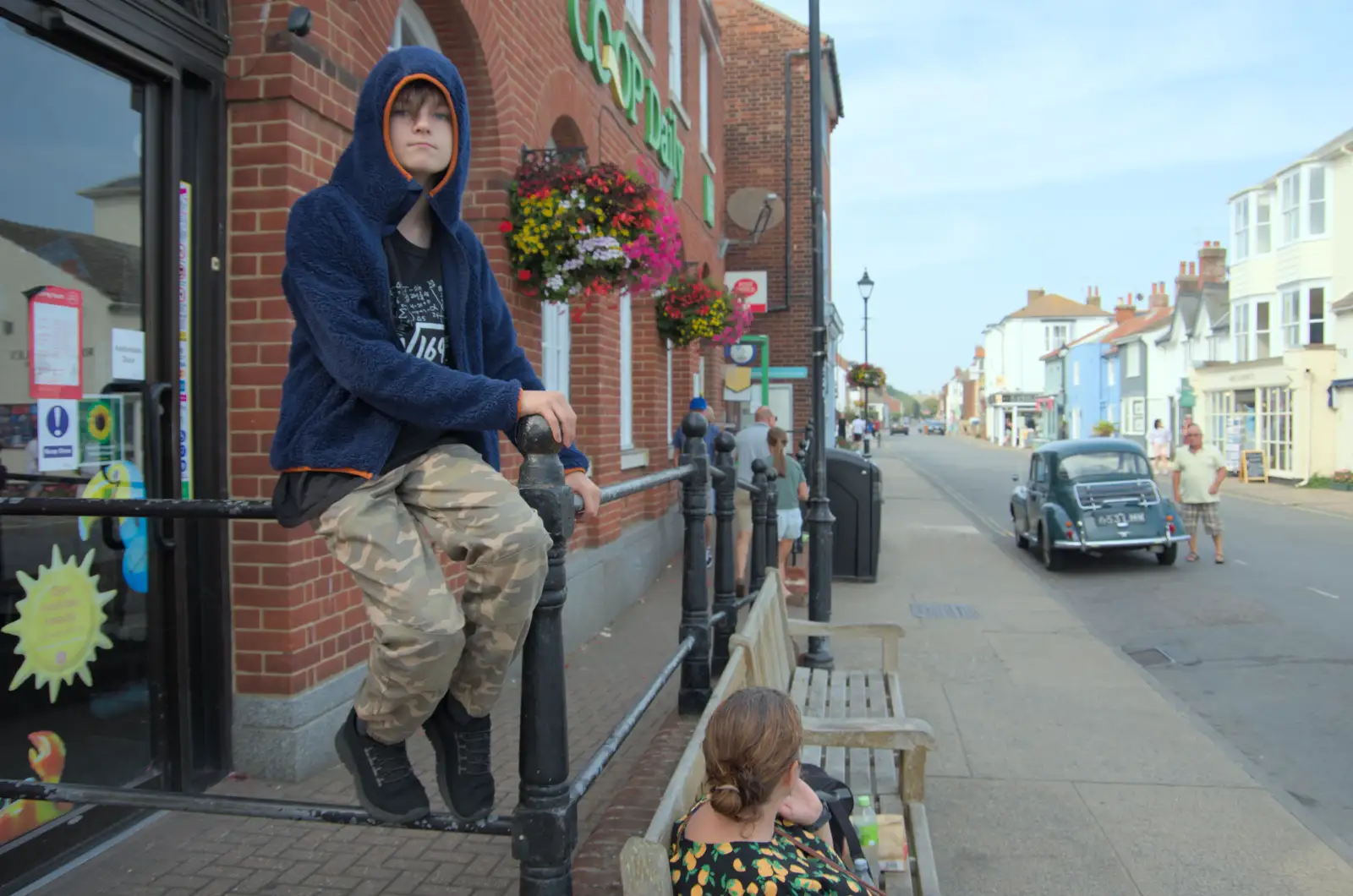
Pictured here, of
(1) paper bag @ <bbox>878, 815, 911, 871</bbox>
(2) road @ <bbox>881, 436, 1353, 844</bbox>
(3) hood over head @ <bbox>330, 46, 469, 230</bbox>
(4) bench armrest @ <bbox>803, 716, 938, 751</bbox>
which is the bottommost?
(2) road @ <bbox>881, 436, 1353, 844</bbox>

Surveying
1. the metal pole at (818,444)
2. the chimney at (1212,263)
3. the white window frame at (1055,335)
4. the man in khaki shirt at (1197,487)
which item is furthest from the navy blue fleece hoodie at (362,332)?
the white window frame at (1055,335)

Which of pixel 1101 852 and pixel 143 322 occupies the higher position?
pixel 143 322

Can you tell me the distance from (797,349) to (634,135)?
11812mm

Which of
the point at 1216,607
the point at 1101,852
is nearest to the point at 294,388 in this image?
the point at 1101,852

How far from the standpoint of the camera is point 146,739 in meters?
3.88

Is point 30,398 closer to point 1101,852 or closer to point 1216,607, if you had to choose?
point 1101,852

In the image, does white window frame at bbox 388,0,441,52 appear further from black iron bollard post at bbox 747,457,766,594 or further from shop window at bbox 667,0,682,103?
shop window at bbox 667,0,682,103

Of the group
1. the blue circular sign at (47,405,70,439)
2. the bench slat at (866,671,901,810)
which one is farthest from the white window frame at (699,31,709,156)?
the blue circular sign at (47,405,70,439)

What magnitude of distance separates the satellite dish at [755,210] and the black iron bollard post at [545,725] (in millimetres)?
16910

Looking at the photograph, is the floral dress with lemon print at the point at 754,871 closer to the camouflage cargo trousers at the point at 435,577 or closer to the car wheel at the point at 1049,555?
the camouflage cargo trousers at the point at 435,577

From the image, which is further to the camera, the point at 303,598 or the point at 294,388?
the point at 303,598

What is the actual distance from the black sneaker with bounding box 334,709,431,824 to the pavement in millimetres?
2485

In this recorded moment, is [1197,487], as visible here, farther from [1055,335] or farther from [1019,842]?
[1055,335]

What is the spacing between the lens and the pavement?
3980 mm
